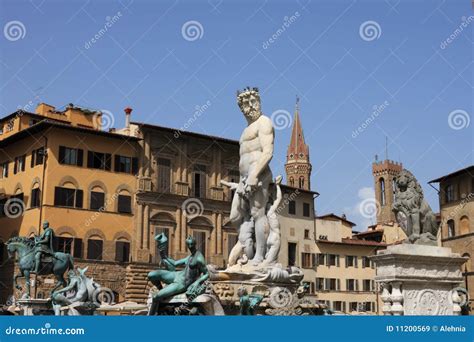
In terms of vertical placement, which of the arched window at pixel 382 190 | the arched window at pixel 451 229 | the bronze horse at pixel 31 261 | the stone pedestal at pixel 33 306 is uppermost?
the arched window at pixel 382 190

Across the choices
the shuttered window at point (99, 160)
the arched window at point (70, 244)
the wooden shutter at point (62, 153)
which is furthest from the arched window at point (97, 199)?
the wooden shutter at point (62, 153)

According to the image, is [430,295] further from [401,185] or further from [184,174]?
[184,174]

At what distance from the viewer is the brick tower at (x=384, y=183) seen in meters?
124

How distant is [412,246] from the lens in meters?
12.2

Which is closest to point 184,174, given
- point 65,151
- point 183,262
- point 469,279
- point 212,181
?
point 212,181

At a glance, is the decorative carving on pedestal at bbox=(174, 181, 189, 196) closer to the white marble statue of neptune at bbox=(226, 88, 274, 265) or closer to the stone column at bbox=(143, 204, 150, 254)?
the stone column at bbox=(143, 204, 150, 254)

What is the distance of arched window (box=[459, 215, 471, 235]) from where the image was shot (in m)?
52.9

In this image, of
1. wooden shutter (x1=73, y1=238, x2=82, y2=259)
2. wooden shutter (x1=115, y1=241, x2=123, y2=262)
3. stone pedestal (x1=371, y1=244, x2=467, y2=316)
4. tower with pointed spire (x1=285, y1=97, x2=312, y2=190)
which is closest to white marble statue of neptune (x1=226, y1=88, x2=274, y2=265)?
stone pedestal (x1=371, y1=244, x2=467, y2=316)

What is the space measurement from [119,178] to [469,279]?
27.4 metres

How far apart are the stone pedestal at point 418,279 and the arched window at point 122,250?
33795mm

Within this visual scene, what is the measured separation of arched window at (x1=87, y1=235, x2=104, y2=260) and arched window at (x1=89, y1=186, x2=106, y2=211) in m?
2.05

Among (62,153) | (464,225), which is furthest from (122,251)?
(464,225)

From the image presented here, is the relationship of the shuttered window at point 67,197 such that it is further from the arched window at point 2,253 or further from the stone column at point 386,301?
the stone column at point 386,301

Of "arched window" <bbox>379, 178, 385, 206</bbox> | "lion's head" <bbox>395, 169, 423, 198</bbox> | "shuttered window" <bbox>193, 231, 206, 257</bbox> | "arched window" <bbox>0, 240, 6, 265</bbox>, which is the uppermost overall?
"arched window" <bbox>379, 178, 385, 206</bbox>
